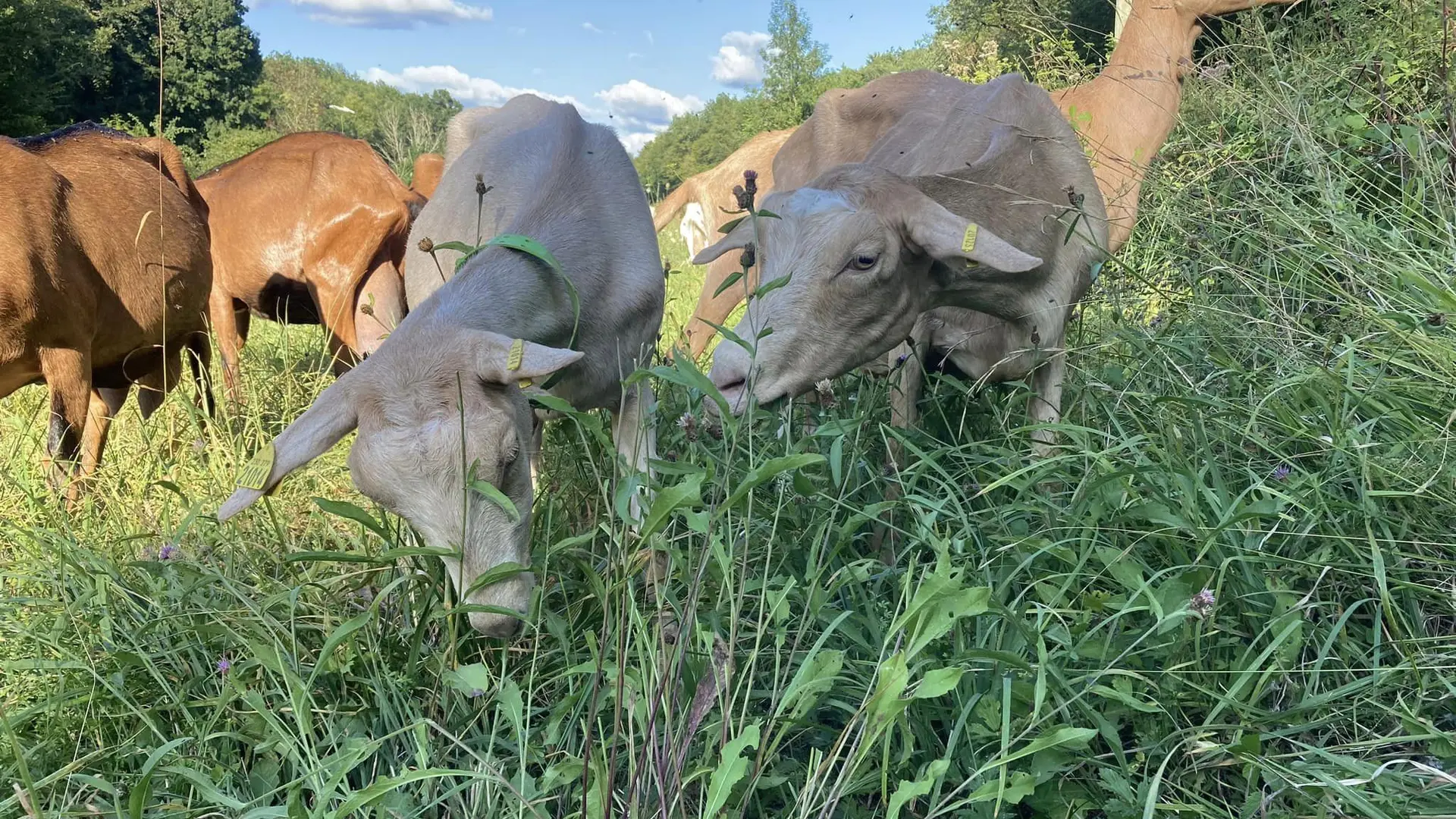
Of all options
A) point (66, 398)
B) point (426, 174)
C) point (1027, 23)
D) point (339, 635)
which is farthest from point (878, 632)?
point (426, 174)

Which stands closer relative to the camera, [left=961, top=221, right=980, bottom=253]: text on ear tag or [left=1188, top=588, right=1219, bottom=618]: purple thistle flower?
[left=1188, top=588, right=1219, bottom=618]: purple thistle flower

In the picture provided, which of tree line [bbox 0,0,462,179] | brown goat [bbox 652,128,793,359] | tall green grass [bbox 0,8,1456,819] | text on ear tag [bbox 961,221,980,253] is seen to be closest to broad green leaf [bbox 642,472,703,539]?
tall green grass [bbox 0,8,1456,819]

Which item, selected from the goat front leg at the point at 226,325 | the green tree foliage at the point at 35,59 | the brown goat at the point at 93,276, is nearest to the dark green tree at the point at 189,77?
the green tree foliage at the point at 35,59

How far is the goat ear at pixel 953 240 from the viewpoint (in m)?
3.07

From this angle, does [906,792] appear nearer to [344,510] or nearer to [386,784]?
[386,784]

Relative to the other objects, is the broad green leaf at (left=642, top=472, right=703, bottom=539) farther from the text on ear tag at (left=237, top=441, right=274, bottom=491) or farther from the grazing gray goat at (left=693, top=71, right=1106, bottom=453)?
the text on ear tag at (left=237, top=441, right=274, bottom=491)

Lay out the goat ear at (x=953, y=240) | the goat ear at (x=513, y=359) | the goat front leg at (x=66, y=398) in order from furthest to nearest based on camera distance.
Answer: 1. the goat front leg at (x=66, y=398)
2. the goat ear at (x=953, y=240)
3. the goat ear at (x=513, y=359)

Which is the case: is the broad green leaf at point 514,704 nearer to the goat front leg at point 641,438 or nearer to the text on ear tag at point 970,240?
the goat front leg at point 641,438

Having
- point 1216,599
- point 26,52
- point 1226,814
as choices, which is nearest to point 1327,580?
point 1216,599

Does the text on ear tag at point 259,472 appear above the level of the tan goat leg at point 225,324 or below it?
above

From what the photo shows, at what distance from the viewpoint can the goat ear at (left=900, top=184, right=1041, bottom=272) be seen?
3074mm

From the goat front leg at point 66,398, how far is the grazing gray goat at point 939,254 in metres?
3.28

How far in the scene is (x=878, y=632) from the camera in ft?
8.00

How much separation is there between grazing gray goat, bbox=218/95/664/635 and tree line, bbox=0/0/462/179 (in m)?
3.72
